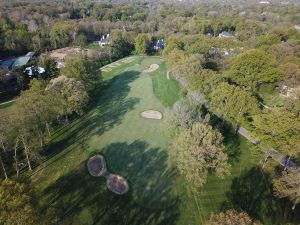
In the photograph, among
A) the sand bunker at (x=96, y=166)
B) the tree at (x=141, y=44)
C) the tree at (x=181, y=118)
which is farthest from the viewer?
the tree at (x=141, y=44)

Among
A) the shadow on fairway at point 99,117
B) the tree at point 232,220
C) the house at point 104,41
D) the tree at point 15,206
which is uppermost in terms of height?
the tree at point 15,206

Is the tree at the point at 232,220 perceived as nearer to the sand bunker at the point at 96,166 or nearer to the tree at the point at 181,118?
the tree at the point at 181,118

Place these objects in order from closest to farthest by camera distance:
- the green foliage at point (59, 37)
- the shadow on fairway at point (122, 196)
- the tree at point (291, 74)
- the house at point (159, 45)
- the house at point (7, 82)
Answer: the shadow on fairway at point (122, 196), the tree at point (291, 74), the house at point (7, 82), the green foliage at point (59, 37), the house at point (159, 45)

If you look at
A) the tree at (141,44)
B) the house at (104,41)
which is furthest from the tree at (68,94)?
the house at (104,41)

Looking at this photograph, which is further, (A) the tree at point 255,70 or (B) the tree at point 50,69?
(B) the tree at point 50,69

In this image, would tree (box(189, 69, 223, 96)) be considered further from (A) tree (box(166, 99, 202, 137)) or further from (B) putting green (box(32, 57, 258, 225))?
(A) tree (box(166, 99, 202, 137))

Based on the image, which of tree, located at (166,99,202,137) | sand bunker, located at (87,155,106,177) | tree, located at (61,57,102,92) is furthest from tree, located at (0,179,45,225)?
tree, located at (61,57,102,92)

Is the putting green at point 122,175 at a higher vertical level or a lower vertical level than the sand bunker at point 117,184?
higher
